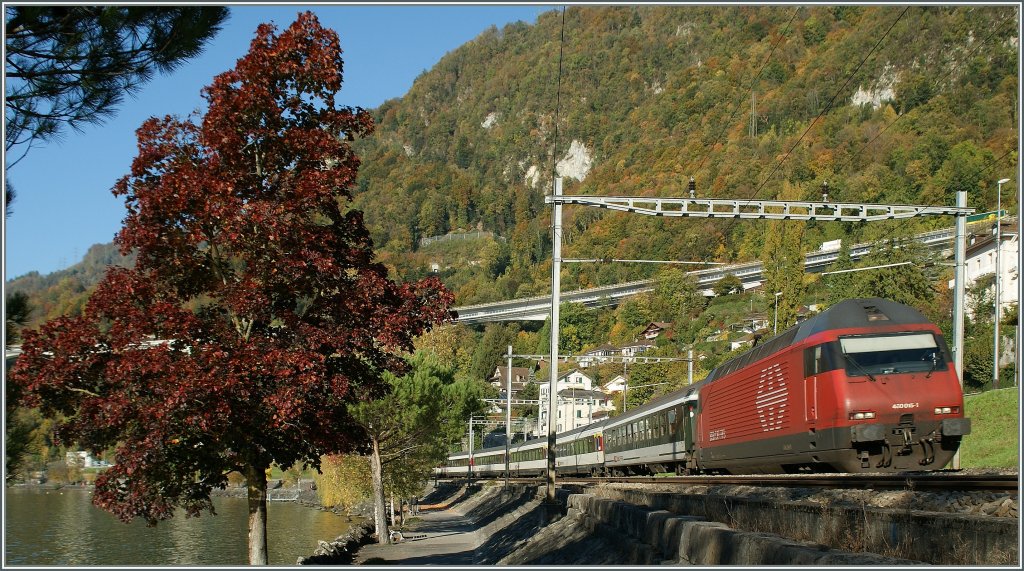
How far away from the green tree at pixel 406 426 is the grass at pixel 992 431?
20106mm

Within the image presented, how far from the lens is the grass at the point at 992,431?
1244 inches

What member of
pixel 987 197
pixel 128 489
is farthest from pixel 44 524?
pixel 987 197

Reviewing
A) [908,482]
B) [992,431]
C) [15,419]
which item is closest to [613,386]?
[992,431]

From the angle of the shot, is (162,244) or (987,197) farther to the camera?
(987,197)

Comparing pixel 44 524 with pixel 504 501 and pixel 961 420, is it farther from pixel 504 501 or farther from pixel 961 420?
pixel 961 420

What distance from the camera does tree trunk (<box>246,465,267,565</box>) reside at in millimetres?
13141

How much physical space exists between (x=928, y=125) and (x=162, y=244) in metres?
122

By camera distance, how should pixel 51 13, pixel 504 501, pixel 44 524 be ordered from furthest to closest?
1. pixel 44 524
2. pixel 504 501
3. pixel 51 13

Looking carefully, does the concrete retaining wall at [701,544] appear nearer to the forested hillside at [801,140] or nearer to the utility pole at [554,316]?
the utility pole at [554,316]

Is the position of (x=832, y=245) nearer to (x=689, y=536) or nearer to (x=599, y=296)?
(x=599, y=296)

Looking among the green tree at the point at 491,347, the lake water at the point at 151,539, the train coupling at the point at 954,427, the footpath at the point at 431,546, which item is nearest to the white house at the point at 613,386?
the green tree at the point at 491,347

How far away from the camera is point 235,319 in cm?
1264

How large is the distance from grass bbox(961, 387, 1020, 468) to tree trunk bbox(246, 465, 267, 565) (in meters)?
23.5

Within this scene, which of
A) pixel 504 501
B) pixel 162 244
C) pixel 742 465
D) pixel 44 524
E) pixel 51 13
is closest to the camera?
pixel 51 13
